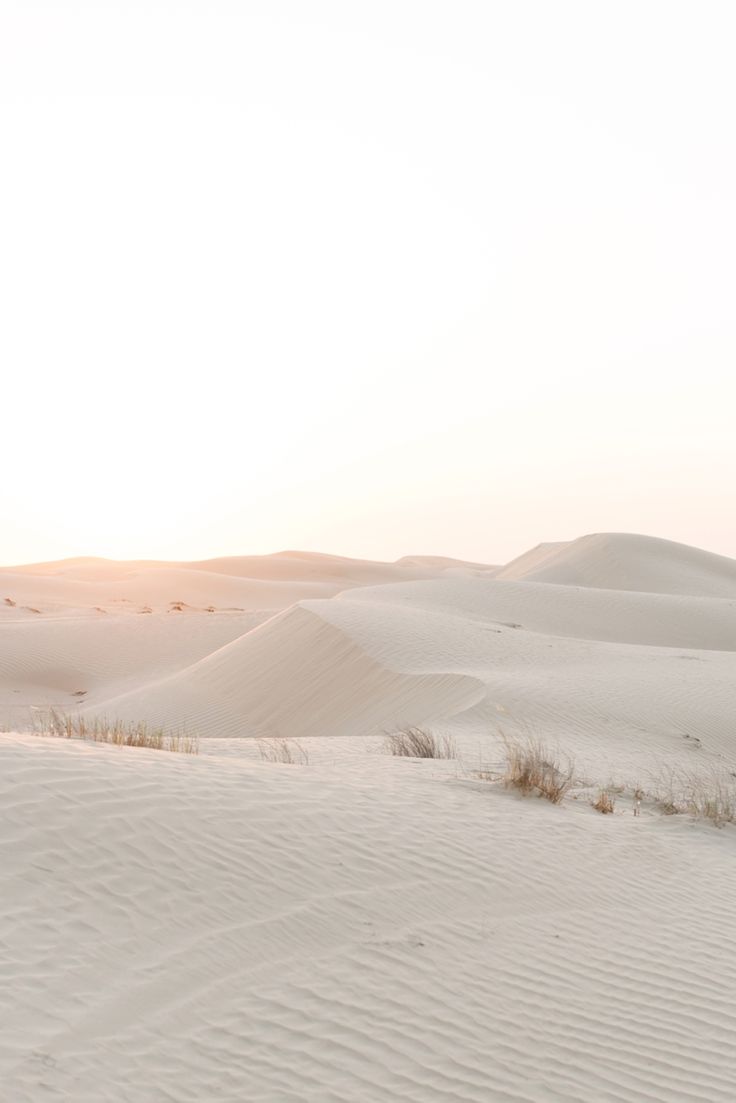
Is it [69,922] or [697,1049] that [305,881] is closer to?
[69,922]

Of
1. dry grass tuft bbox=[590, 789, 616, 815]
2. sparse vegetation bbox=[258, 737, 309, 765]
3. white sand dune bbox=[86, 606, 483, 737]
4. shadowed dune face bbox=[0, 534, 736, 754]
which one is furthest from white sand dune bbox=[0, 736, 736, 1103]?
white sand dune bbox=[86, 606, 483, 737]

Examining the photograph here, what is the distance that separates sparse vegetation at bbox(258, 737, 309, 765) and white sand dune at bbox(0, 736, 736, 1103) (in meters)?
2.01

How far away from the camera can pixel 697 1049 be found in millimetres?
4270

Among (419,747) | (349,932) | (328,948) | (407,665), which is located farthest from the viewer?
(407,665)

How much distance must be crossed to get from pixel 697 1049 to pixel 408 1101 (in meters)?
1.39

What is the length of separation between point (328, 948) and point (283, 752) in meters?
Result: 4.56

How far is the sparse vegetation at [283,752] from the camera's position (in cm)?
874

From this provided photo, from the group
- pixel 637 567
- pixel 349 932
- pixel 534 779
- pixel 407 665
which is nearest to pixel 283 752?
pixel 534 779

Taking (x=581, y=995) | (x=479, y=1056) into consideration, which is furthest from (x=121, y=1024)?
(x=581, y=995)

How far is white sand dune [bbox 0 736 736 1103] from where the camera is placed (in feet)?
12.0

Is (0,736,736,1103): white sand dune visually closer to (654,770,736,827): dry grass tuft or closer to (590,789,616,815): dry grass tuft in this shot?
(590,789,616,815): dry grass tuft

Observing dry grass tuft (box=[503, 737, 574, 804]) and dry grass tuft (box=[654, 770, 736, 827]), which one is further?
dry grass tuft (box=[654, 770, 736, 827])

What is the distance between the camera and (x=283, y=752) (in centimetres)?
908

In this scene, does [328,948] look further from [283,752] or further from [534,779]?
[283,752]
